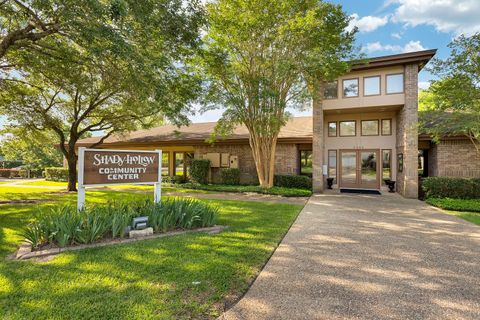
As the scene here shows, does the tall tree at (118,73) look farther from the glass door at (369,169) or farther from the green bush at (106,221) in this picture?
the glass door at (369,169)

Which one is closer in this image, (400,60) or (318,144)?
(400,60)

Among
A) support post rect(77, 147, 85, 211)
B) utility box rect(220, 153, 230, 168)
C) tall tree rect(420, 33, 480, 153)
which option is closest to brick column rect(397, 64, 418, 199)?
tall tree rect(420, 33, 480, 153)

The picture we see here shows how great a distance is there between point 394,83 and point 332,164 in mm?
5899

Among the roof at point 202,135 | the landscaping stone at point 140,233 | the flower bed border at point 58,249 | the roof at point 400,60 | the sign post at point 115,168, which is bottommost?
the flower bed border at point 58,249

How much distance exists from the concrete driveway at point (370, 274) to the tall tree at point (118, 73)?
20.5 ft

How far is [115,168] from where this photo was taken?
19.4 feet

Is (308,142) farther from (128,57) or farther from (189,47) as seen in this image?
(128,57)

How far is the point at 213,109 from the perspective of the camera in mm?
12812

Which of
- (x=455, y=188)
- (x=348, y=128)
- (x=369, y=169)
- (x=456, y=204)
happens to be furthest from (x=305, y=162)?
(x=456, y=204)

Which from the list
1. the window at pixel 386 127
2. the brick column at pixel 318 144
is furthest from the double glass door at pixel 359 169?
the brick column at pixel 318 144

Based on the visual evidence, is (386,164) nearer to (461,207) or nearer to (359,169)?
(359,169)

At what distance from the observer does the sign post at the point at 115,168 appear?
5488 millimetres

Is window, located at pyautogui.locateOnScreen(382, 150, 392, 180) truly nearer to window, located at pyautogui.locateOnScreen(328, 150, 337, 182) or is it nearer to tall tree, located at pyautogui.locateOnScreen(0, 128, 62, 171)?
window, located at pyautogui.locateOnScreen(328, 150, 337, 182)

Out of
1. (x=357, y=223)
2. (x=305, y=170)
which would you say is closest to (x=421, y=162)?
(x=305, y=170)
